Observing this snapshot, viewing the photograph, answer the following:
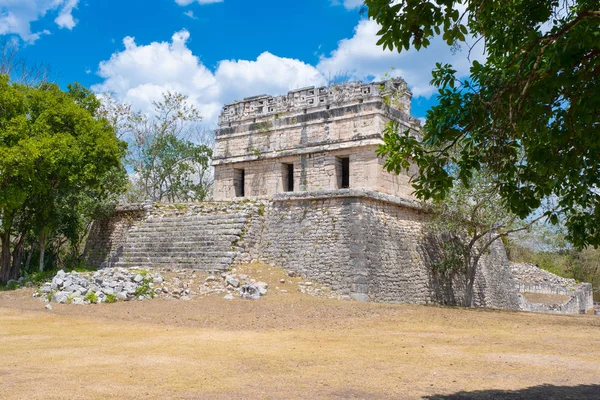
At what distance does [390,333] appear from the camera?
10.2m

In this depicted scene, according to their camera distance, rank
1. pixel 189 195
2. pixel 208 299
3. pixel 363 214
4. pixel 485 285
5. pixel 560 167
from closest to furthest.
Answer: pixel 560 167 → pixel 208 299 → pixel 363 214 → pixel 485 285 → pixel 189 195

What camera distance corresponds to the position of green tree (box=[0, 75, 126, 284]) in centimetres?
1506

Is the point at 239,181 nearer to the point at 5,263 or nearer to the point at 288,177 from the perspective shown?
the point at 288,177

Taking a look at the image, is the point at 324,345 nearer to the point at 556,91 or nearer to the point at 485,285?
the point at 556,91

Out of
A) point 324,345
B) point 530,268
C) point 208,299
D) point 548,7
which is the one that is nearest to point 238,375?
point 324,345

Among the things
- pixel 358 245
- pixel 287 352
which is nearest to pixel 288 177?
pixel 358 245

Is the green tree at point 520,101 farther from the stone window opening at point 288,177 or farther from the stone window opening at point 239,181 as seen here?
the stone window opening at point 239,181

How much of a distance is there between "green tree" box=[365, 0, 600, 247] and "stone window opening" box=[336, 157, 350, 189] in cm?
1223

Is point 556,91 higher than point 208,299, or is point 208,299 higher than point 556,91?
point 556,91

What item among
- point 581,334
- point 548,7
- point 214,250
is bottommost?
point 581,334

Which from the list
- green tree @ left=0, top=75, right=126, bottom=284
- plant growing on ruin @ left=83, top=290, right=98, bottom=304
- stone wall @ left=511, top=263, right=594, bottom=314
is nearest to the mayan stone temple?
green tree @ left=0, top=75, right=126, bottom=284

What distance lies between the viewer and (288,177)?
64.0 feet

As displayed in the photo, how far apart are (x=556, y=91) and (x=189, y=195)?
24497mm

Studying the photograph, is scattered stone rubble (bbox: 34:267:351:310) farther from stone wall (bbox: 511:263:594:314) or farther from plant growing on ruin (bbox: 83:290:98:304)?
stone wall (bbox: 511:263:594:314)
